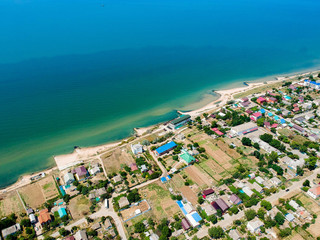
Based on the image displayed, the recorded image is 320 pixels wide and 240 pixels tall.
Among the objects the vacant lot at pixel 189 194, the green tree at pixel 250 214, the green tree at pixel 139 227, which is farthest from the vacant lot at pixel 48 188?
the green tree at pixel 250 214

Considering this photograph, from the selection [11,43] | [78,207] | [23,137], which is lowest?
[78,207]

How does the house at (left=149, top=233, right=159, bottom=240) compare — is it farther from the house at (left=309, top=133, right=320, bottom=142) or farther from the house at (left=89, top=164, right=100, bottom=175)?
the house at (left=309, top=133, right=320, bottom=142)

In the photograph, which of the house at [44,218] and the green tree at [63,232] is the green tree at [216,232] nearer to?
the green tree at [63,232]

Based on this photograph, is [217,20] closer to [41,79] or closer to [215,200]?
[41,79]

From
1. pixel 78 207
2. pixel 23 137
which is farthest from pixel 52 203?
pixel 23 137

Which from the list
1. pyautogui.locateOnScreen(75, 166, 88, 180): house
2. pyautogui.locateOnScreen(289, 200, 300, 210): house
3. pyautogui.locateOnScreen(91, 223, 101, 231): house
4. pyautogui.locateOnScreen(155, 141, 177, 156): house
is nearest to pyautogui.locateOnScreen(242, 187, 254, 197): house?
pyautogui.locateOnScreen(289, 200, 300, 210): house

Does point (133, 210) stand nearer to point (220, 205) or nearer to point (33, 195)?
point (220, 205)

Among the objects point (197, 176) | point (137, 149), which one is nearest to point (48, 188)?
point (137, 149)
